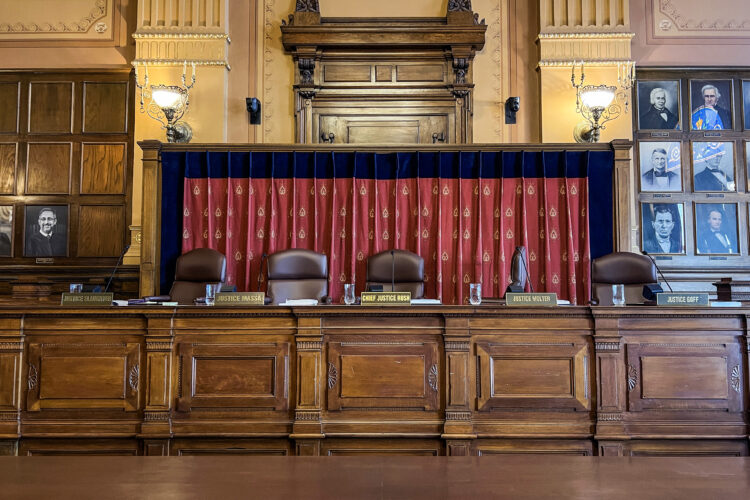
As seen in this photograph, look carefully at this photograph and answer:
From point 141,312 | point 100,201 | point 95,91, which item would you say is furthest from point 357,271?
point 95,91

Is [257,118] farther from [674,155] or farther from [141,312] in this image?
[674,155]

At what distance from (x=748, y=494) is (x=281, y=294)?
12.8ft

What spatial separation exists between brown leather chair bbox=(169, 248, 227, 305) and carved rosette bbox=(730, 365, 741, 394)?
3283 mm

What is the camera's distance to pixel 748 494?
852 millimetres

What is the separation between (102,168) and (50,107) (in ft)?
3.05

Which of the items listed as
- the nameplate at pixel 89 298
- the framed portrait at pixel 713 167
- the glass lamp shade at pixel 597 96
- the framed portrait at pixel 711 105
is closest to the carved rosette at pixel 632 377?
the nameplate at pixel 89 298

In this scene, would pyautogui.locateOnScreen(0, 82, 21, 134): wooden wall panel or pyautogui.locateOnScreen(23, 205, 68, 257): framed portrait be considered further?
pyautogui.locateOnScreen(0, 82, 21, 134): wooden wall panel

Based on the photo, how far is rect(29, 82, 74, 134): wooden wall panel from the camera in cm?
686

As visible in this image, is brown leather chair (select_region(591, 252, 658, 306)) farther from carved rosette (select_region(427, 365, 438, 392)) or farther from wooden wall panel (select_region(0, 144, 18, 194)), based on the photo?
wooden wall panel (select_region(0, 144, 18, 194))

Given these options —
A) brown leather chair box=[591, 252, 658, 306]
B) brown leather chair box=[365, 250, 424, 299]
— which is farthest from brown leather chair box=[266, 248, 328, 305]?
brown leather chair box=[591, 252, 658, 306]

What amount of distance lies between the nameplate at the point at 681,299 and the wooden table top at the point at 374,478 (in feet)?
7.64

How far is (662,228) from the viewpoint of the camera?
6.68m

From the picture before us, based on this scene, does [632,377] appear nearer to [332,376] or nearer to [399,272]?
[332,376]

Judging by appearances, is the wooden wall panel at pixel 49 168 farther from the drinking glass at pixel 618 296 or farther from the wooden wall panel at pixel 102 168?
the drinking glass at pixel 618 296
